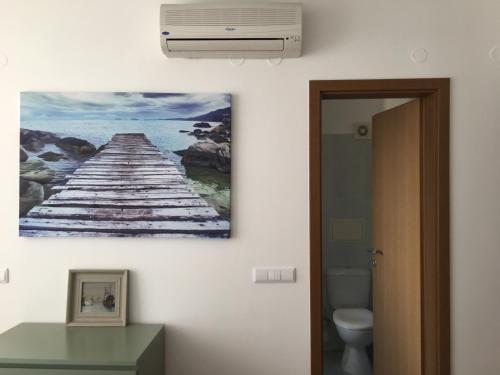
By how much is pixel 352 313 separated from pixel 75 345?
6.79 feet

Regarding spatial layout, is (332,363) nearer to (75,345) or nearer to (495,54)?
(75,345)

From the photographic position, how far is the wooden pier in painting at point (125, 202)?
74.3 inches

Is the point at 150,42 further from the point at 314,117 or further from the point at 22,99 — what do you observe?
the point at 314,117

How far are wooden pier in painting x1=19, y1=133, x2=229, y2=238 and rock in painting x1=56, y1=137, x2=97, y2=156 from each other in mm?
47

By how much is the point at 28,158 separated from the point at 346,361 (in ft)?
8.45

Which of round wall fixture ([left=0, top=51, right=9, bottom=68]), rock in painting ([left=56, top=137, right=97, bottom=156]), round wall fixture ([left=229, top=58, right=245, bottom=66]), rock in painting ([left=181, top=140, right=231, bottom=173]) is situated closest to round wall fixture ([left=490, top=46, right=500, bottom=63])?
round wall fixture ([left=229, top=58, right=245, bottom=66])

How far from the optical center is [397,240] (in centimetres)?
229

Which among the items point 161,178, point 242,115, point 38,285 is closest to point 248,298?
point 161,178

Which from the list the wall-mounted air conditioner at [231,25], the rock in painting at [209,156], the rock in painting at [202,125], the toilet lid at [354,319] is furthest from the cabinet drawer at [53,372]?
the toilet lid at [354,319]

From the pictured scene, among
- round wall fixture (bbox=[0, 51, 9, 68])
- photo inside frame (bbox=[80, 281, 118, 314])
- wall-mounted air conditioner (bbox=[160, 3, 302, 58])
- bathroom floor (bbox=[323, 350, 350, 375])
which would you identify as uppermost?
wall-mounted air conditioner (bbox=[160, 3, 302, 58])

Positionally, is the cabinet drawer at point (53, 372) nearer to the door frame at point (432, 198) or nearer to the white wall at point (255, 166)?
the white wall at point (255, 166)

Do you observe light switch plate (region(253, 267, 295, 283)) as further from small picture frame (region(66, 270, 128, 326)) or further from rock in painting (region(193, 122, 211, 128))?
rock in painting (region(193, 122, 211, 128))

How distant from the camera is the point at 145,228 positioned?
1.90 m

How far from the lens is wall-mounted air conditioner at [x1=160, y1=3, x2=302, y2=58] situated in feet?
5.79
